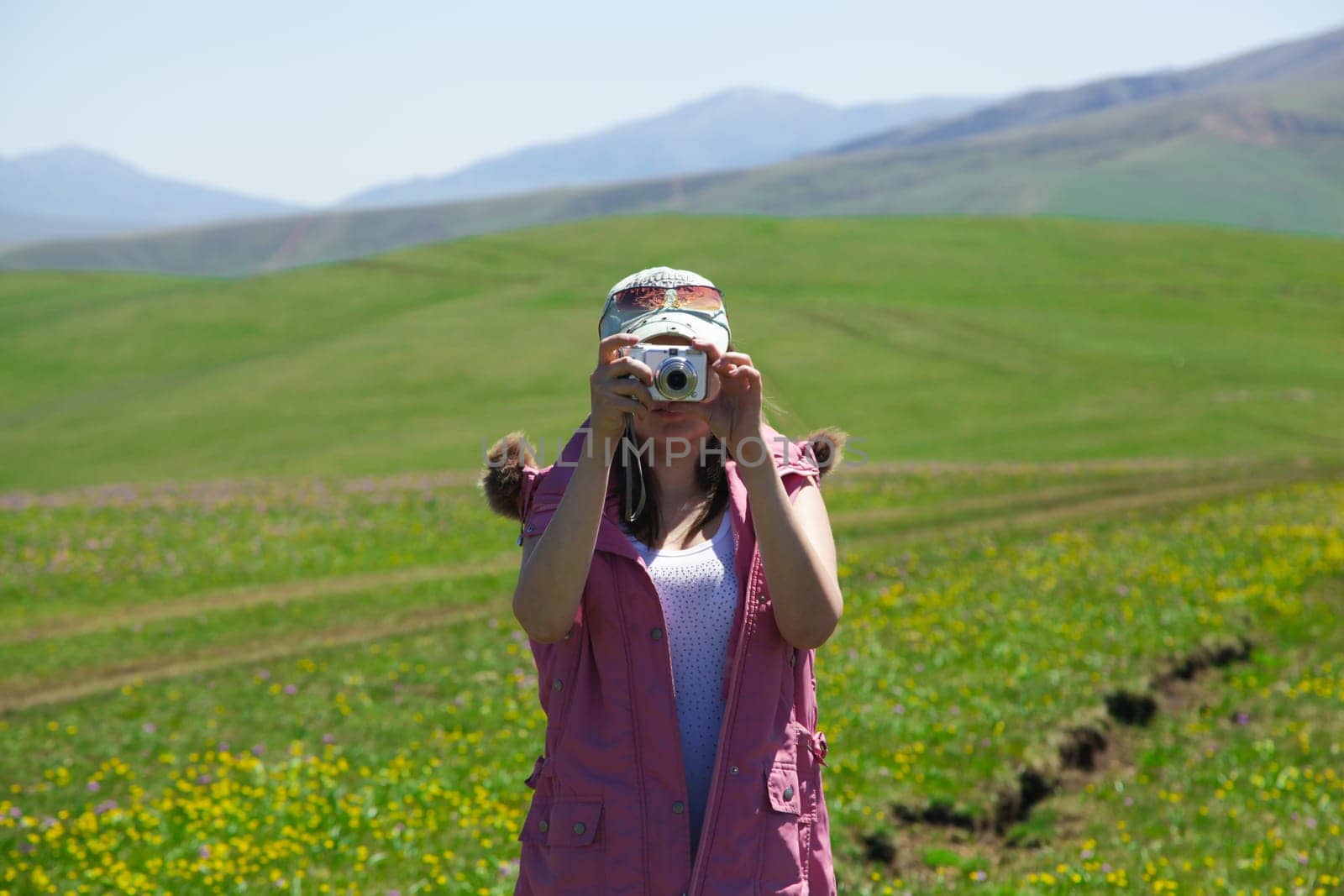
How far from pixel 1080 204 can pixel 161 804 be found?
143 meters

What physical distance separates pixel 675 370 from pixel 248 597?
1522 cm

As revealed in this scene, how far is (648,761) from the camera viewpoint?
3412mm

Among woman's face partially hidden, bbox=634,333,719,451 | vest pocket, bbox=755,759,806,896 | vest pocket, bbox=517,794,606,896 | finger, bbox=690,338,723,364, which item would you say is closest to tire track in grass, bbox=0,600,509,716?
vest pocket, bbox=517,794,606,896

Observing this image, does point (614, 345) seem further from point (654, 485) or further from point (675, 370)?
point (654, 485)

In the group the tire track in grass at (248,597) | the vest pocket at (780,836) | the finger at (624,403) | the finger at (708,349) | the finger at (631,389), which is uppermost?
the finger at (708,349)

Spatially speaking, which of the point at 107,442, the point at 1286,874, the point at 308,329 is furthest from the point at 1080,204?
the point at 1286,874

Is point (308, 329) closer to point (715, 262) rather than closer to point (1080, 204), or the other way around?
point (715, 262)

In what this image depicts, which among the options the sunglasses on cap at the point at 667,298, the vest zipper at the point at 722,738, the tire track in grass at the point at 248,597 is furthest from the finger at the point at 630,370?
the tire track in grass at the point at 248,597

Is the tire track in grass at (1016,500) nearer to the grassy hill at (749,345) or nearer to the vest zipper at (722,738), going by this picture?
the grassy hill at (749,345)

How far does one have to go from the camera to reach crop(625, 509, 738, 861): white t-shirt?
3529 millimetres

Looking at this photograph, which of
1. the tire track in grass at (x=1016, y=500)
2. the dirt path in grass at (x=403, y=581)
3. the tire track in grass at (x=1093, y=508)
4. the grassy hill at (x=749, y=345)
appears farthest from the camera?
the grassy hill at (x=749, y=345)

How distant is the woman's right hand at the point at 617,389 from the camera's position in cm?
325

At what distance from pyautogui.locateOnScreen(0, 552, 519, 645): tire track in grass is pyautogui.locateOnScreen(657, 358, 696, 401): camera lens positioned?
14.2 meters

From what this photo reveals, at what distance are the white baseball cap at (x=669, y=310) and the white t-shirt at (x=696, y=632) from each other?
64cm
